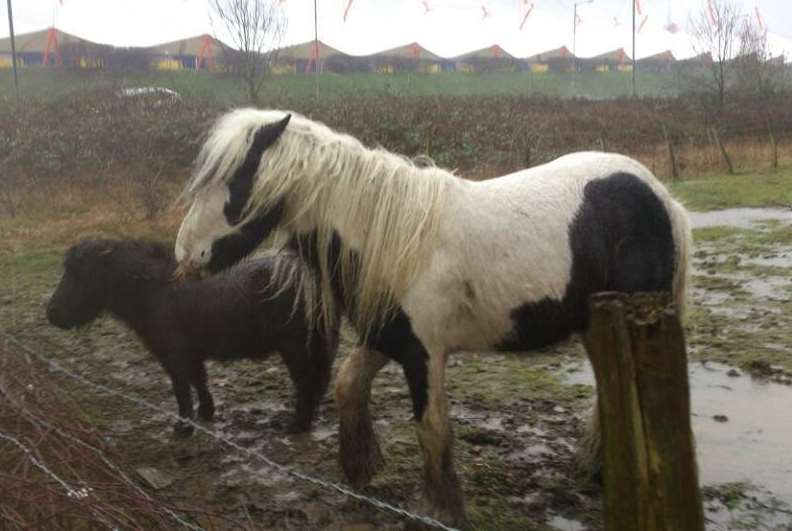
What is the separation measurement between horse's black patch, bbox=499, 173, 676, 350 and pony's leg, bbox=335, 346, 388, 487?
64 cm

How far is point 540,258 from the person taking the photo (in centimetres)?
324

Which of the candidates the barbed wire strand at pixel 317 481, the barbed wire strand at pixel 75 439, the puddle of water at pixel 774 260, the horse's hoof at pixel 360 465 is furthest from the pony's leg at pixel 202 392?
the puddle of water at pixel 774 260

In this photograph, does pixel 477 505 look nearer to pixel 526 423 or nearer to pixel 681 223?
pixel 526 423

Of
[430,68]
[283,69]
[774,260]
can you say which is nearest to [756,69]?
[430,68]

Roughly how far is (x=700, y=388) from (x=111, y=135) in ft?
52.8

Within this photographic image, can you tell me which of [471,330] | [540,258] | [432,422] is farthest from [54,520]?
[540,258]

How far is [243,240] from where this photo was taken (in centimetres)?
326

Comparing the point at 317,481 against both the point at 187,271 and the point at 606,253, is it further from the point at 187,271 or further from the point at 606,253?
the point at 606,253

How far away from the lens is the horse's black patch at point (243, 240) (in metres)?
3.25

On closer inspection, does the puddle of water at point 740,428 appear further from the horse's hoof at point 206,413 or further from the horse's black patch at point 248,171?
the horse's black patch at point 248,171

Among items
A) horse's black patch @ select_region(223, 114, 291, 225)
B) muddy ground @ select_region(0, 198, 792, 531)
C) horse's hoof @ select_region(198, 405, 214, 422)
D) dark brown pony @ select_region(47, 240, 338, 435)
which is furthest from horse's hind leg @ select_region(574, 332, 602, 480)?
horse's hoof @ select_region(198, 405, 214, 422)

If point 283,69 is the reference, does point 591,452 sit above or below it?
below

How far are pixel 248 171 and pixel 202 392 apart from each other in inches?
81.3

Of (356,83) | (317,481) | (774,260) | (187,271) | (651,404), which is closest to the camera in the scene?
(651,404)
